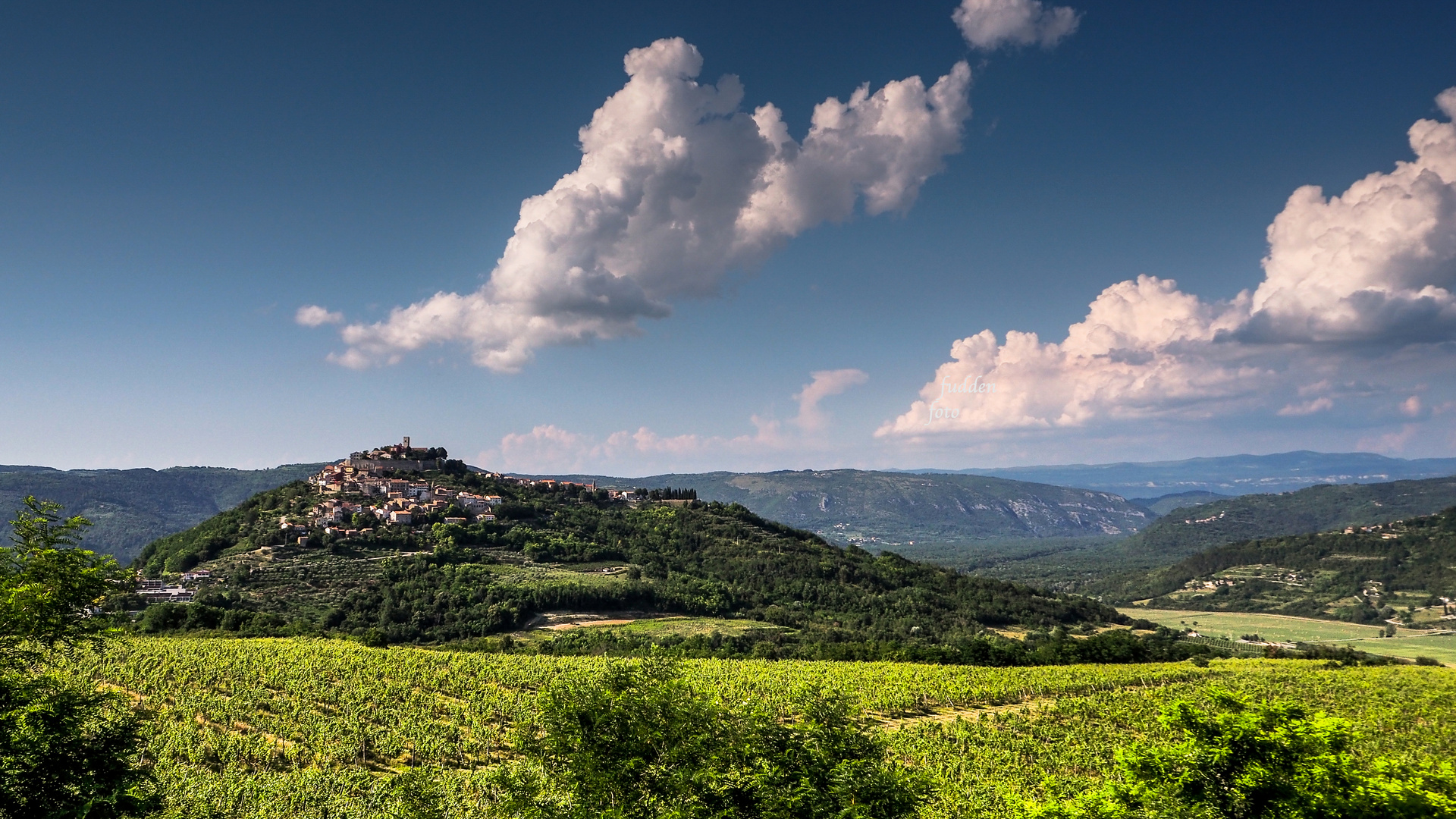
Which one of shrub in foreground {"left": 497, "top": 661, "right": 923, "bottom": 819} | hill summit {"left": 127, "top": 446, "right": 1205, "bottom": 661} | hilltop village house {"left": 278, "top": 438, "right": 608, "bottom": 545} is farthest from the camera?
hilltop village house {"left": 278, "top": 438, "right": 608, "bottom": 545}

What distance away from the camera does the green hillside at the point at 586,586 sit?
100m

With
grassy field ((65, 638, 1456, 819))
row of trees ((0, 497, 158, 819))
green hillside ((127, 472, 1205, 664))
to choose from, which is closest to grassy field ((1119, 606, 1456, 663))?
green hillside ((127, 472, 1205, 664))

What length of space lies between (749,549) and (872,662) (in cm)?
9402

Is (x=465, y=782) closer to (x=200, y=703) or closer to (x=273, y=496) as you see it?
(x=200, y=703)

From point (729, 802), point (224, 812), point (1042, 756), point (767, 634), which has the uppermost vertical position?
point (729, 802)

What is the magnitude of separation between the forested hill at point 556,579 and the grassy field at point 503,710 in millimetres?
26549

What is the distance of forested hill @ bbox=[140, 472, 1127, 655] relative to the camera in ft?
359

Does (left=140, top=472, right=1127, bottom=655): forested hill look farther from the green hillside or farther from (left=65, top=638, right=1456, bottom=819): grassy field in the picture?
(left=65, top=638, right=1456, bottom=819): grassy field

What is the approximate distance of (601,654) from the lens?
279 feet

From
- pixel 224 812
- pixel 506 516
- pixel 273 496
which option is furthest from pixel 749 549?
pixel 224 812

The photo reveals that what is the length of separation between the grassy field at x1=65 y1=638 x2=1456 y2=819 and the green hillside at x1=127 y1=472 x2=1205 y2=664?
17.4 metres

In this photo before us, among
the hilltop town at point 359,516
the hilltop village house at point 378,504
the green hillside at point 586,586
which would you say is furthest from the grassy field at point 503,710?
the hilltop village house at point 378,504

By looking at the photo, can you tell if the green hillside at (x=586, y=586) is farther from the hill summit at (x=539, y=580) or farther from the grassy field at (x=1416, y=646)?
the grassy field at (x=1416, y=646)

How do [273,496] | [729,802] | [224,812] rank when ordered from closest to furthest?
[729,802] < [224,812] < [273,496]
